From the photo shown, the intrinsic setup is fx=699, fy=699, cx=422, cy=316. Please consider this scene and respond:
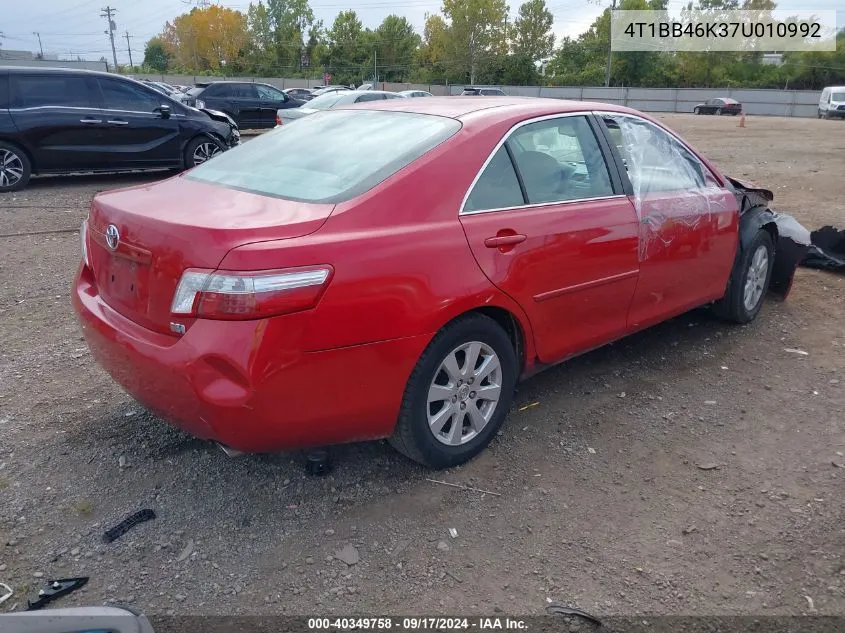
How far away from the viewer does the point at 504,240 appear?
3119 mm

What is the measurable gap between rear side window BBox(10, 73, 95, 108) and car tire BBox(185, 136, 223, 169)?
5.05 ft

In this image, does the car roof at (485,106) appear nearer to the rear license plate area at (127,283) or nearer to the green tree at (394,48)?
the rear license plate area at (127,283)

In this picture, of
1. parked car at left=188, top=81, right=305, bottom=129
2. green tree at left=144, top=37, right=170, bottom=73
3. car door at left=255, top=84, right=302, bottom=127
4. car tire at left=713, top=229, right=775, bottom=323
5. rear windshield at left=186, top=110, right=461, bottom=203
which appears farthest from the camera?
green tree at left=144, top=37, right=170, bottom=73

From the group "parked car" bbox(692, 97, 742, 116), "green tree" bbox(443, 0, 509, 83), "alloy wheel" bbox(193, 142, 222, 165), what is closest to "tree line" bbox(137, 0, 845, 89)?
"green tree" bbox(443, 0, 509, 83)

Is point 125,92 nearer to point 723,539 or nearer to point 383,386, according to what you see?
point 383,386

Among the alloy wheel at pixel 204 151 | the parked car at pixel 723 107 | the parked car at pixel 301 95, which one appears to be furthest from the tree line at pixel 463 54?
the alloy wheel at pixel 204 151

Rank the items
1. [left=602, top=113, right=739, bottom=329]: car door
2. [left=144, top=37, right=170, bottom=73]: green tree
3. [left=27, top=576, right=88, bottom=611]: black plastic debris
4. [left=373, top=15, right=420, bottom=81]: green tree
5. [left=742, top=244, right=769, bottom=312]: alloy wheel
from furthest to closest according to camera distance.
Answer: [left=144, top=37, right=170, bottom=73]: green tree, [left=373, top=15, right=420, bottom=81]: green tree, [left=742, top=244, right=769, bottom=312]: alloy wheel, [left=602, top=113, right=739, bottom=329]: car door, [left=27, top=576, right=88, bottom=611]: black plastic debris

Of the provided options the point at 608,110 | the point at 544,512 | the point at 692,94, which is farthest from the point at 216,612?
the point at 692,94

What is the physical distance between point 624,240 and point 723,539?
1.60m

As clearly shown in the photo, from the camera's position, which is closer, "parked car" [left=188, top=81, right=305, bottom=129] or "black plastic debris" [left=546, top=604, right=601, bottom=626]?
"black plastic debris" [left=546, top=604, right=601, bottom=626]

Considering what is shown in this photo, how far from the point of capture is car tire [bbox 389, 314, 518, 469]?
2.93 m

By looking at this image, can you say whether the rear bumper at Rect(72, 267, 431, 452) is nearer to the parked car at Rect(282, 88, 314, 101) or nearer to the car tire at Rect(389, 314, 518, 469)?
the car tire at Rect(389, 314, 518, 469)

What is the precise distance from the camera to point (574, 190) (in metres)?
3.59

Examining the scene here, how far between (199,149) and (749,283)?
351 inches
